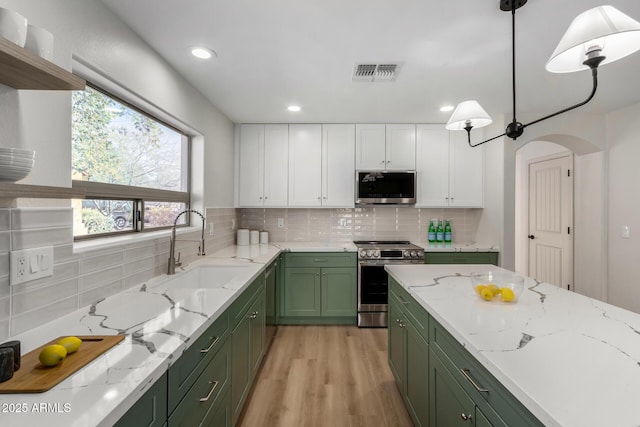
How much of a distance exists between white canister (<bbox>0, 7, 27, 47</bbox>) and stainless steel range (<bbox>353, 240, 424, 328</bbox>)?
2975mm

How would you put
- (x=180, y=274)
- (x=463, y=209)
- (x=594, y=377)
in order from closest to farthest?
(x=594, y=377) → (x=180, y=274) → (x=463, y=209)

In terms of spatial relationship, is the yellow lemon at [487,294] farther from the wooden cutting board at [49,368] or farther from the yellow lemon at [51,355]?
the yellow lemon at [51,355]

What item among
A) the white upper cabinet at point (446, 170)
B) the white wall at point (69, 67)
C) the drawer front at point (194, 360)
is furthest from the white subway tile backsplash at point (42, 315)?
the white upper cabinet at point (446, 170)

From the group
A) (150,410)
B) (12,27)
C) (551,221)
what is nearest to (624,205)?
(551,221)

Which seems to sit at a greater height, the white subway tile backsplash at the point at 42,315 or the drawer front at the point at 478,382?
the white subway tile backsplash at the point at 42,315

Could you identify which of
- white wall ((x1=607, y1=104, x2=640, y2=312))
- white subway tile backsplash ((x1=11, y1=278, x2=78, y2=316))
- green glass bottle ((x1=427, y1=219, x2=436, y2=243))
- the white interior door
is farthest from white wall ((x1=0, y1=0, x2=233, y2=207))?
the white interior door

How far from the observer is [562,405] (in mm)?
668

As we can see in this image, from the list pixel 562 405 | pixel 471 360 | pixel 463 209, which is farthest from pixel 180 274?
pixel 463 209

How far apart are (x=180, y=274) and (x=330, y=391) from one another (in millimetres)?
1368

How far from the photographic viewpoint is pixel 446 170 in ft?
12.0

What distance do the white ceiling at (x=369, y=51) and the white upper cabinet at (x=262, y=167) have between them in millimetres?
581

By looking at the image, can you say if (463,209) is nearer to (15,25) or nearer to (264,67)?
(264,67)

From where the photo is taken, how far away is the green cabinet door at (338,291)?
3.40m

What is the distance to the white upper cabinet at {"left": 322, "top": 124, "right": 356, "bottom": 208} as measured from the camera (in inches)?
144
